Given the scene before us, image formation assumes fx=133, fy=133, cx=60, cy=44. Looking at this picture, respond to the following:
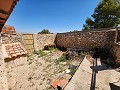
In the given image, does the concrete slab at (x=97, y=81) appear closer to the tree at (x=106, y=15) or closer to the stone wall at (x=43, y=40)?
the stone wall at (x=43, y=40)

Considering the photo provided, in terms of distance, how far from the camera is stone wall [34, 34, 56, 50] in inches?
570

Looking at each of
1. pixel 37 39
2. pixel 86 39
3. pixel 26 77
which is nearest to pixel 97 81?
pixel 26 77

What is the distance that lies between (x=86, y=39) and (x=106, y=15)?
43.6 feet

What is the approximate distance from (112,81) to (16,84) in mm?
4612

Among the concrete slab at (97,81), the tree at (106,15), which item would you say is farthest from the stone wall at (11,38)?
the tree at (106,15)

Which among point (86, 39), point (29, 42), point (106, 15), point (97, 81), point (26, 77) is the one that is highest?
point (106, 15)

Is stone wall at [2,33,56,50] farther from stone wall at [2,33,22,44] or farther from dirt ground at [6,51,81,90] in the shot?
dirt ground at [6,51,81,90]

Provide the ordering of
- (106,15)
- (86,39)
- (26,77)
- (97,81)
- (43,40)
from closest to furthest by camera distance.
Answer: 1. (97,81)
2. (26,77)
3. (86,39)
4. (43,40)
5. (106,15)

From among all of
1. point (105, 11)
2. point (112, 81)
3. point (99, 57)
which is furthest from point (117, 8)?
point (112, 81)

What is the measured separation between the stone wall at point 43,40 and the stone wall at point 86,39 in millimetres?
745

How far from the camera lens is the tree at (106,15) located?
2264 cm

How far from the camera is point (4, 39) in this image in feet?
38.4

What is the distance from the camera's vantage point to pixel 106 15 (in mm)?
23641

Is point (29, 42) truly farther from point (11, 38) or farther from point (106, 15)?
point (106, 15)
